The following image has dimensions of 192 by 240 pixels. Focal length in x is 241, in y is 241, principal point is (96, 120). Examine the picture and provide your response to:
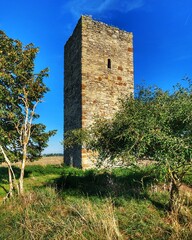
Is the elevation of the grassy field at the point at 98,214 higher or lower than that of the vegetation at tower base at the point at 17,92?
lower

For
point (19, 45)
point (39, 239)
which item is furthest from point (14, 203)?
point (19, 45)

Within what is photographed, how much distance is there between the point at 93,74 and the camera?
16.4 m

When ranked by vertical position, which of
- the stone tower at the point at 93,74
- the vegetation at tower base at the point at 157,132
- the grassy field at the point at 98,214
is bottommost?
the grassy field at the point at 98,214

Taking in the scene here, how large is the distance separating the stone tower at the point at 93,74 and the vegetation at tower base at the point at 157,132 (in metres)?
7.18

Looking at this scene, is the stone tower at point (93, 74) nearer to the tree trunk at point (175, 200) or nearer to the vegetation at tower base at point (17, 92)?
the vegetation at tower base at point (17, 92)

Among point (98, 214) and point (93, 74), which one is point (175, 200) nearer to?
point (98, 214)

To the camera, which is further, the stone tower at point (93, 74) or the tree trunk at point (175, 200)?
the stone tower at point (93, 74)

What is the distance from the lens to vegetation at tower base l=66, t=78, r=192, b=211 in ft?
20.4

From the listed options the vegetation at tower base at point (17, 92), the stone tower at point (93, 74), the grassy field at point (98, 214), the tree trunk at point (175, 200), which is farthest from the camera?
the stone tower at point (93, 74)

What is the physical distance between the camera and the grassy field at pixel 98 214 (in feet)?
19.5

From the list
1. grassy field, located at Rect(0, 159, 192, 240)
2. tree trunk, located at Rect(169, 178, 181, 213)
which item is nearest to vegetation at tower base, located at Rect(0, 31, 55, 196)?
grassy field, located at Rect(0, 159, 192, 240)

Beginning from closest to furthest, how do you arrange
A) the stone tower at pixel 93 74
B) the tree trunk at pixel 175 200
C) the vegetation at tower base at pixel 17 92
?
the tree trunk at pixel 175 200 → the vegetation at tower base at pixel 17 92 → the stone tower at pixel 93 74

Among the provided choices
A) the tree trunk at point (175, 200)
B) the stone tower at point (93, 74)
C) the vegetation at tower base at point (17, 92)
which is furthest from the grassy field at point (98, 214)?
the stone tower at point (93, 74)

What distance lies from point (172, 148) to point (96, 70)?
11351 mm
